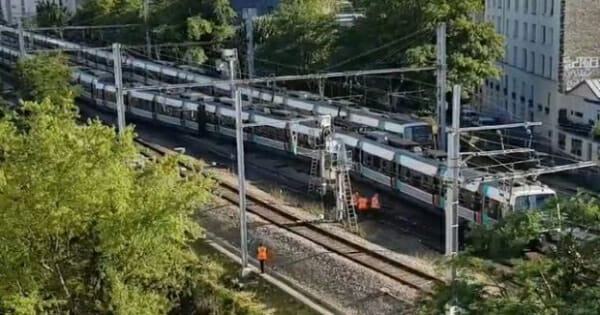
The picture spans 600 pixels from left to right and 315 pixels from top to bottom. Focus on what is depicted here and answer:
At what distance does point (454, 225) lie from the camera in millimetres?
19031

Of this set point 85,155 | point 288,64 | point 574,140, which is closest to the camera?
point 85,155

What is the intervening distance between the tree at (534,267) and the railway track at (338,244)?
7.29 m

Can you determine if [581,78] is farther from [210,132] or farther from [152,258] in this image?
[152,258]

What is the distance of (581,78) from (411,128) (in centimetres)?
1161

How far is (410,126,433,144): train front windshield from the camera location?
112 feet

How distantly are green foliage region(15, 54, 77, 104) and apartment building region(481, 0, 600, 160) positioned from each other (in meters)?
23.1

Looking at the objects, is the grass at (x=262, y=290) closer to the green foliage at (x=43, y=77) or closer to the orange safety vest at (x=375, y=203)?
the orange safety vest at (x=375, y=203)

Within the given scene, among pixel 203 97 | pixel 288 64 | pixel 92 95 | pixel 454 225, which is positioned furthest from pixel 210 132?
pixel 454 225

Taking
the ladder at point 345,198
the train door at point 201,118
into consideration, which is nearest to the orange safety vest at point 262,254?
the ladder at point 345,198

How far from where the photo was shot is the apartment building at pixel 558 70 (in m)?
38.7

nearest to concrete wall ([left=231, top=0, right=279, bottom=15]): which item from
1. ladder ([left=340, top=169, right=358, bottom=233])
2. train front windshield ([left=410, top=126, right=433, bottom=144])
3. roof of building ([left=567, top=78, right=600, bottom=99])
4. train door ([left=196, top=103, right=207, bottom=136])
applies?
train door ([left=196, top=103, right=207, bottom=136])

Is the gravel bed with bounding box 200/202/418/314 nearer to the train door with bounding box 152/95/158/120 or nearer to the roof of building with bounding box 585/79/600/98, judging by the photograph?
the roof of building with bounding box 585/79/600/98

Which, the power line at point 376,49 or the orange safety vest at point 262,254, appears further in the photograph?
the power line at point 376,49

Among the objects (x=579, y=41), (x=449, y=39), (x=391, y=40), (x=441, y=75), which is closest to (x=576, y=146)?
(x=579, y=41)
